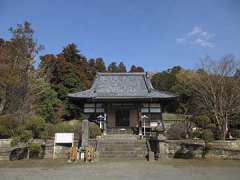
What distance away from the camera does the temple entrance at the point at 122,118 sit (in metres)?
20.7

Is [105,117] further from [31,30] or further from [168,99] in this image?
[31,30]

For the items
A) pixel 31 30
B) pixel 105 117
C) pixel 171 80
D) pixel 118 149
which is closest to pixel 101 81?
pixel 105 117

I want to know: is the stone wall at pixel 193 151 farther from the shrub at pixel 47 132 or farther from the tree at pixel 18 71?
the tree at pixel 18 71

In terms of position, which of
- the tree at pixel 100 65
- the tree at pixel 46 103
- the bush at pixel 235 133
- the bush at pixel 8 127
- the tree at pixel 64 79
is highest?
the tree at pixel 100 65

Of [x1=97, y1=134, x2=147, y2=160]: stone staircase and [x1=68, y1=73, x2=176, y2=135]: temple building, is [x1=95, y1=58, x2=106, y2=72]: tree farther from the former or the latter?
[x1=97, y1=134, x2=147, y2=160]: stone staircase

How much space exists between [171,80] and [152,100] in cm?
2776

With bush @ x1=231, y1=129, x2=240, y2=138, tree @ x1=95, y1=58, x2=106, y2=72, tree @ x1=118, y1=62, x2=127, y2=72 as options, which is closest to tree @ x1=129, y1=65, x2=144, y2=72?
tree @ x1=118, y1=62, x2=127, y2=72

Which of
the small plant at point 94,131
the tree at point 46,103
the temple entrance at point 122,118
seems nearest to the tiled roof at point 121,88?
the temple entrance at point 122,118

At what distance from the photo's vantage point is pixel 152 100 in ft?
62.9

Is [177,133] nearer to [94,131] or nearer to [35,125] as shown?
[94,131]

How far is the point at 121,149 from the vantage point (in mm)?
14195

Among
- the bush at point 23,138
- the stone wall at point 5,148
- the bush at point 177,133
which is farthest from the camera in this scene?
the bush at point 177,133

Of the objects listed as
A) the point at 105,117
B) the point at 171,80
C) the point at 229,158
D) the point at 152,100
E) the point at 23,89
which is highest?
the point at 171,80

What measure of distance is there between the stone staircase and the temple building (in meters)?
3.67
